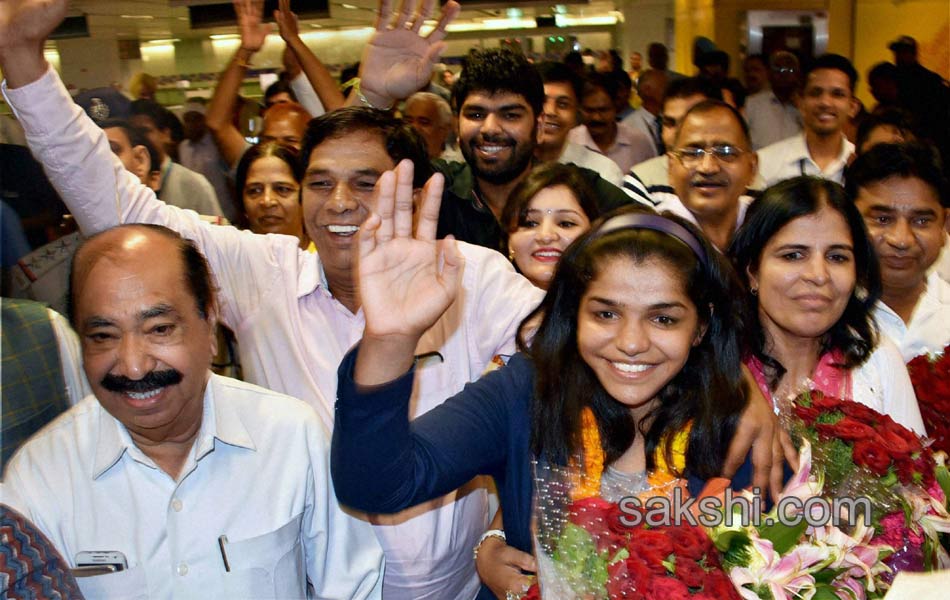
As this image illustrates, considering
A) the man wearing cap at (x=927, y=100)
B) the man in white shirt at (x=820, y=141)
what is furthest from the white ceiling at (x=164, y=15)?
the man in white shirt at (x=820, y=141)

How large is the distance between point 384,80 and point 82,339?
1439mm

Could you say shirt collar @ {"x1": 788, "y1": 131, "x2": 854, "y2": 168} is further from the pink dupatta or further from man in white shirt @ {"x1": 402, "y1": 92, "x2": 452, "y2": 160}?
the pink dupatta

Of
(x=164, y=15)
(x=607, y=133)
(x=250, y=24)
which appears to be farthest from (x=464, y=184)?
(x=164, y=15)

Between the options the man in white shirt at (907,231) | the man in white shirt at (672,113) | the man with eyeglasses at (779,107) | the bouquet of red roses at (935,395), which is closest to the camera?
the bouquet of red roses at (935,395)

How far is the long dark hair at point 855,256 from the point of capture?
2.30 metres

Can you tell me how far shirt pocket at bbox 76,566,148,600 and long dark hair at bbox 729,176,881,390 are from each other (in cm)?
143

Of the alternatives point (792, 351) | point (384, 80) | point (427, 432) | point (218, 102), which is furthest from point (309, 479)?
point (218, 102)

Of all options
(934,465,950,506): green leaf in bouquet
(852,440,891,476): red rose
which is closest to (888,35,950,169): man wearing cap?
(934,465,950,506): green leaf in bouquet

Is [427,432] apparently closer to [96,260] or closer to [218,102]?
[96,260]

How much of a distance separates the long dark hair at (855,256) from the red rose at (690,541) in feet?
3.23

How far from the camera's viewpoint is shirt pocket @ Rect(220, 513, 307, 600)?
1.73 meters

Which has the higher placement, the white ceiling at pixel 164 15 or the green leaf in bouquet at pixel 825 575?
the white ceiling at pixel 164 15

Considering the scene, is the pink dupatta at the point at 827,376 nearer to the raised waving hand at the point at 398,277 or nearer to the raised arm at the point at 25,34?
the raised waving hand at the point at 398,277
